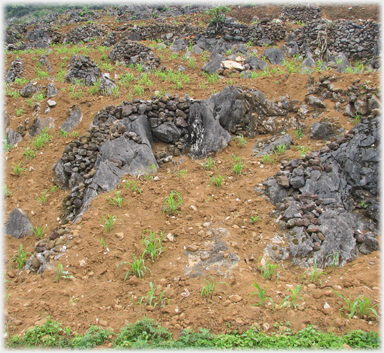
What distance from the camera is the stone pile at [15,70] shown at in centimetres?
1252

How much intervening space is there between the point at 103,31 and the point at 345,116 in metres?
19.1

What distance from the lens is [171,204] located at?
18.2ft

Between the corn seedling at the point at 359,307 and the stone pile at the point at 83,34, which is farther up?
the stone pile at the point at 83,34

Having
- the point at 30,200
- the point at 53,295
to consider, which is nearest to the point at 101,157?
the point at 30,200

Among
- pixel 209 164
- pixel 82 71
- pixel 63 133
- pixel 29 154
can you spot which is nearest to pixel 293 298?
pixel 209 164

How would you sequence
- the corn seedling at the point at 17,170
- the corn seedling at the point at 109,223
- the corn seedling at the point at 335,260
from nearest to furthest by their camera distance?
the corn seedling at the point at 335,260
the corn seedling at the point at 109,223
the corn seedling at the point at 17,170

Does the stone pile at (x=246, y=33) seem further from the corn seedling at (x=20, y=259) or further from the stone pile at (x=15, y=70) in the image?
the corn seedling at (x=20, y=259)

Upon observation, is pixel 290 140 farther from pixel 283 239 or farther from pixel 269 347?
pixel 269 347

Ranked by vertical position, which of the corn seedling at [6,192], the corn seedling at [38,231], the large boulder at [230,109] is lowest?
the corn seedling at [38,231]

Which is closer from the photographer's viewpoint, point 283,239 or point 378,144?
point 283,239

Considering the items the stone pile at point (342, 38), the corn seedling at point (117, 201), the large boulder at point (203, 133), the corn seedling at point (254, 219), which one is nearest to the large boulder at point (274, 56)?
the stone pile at point (342, 38)

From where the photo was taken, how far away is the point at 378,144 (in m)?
5.75

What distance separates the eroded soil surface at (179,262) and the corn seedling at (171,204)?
0.09m

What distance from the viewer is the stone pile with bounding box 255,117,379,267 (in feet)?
15.0
